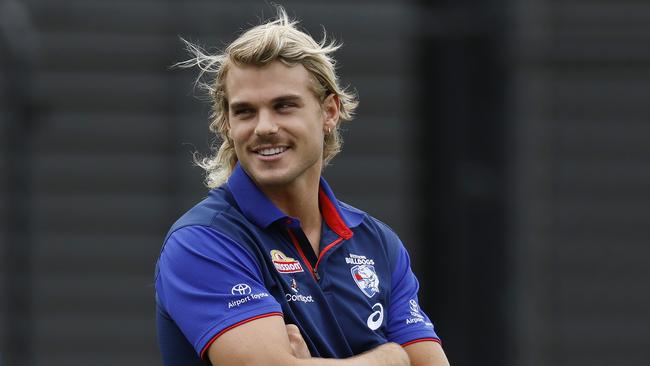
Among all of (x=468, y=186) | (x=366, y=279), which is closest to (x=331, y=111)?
(x=366, y=279)

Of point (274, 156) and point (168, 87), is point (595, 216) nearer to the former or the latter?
point (168, 87)

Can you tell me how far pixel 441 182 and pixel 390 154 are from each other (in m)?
1.09

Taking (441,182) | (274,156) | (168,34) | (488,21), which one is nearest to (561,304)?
(441,182)

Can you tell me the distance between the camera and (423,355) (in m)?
4.27

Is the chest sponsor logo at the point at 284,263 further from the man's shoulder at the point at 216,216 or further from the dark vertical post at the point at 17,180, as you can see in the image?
the dark vertical post at the point at 17,180

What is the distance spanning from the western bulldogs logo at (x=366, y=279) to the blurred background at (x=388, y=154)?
5339 millimetres

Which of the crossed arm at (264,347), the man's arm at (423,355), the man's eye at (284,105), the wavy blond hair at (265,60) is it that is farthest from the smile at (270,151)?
the man's arm at (423,355)

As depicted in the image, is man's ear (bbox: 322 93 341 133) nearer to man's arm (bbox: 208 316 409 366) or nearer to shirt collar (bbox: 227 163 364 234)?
shirt collar (bbox: 227 163 364 234)

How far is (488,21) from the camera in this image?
947 centimetres

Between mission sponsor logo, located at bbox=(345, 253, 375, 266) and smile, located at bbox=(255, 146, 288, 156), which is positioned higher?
smile, located at bbox=(255, 146, 288, 156)

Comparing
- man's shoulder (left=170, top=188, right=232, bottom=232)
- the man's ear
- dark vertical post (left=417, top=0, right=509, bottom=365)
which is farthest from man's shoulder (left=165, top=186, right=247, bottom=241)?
dark vertical post (left=417, top=0, right=509, bottom=365)

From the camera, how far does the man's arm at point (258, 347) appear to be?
3682mm

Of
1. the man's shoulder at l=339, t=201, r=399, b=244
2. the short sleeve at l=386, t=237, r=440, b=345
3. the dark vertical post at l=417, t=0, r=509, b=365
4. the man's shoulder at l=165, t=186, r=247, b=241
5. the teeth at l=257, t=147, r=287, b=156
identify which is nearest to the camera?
the man's shoulder at l=165, t=186, r=247, b=241

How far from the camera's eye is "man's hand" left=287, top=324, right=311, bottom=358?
3.78 m
